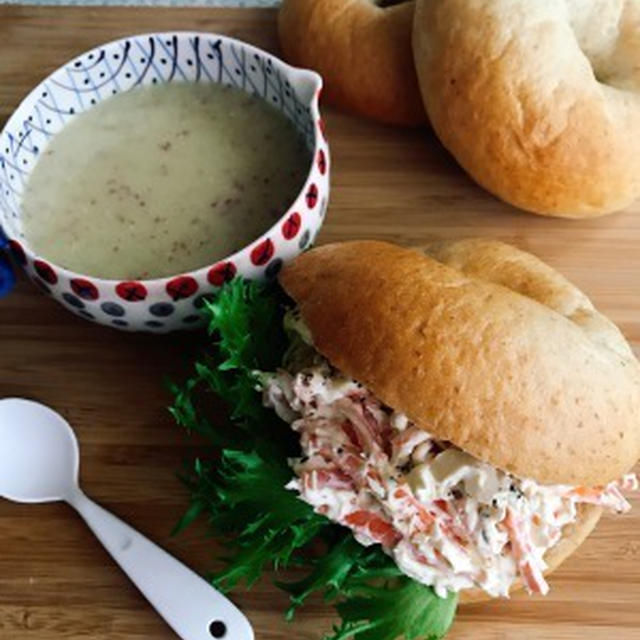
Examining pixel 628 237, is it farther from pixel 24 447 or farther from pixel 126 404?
pixel 24 447

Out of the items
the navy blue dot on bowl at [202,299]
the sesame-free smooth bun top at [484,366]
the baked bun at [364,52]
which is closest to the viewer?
the sesame-free smooth bun top at [484,366]

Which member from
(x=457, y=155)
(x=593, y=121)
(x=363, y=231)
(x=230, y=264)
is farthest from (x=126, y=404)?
(x=593, y=121)

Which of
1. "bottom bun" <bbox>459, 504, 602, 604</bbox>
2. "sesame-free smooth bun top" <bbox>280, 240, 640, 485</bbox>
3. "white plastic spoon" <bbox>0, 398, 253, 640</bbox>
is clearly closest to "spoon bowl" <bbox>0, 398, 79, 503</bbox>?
"white plastic spoon" <bbox>0, 398, 253, 640</bbox>

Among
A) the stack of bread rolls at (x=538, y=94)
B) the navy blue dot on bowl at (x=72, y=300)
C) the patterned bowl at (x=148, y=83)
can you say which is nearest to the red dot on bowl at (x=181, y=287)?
the patterned bowl at (x=148, y=83)

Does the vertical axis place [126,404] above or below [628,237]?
below

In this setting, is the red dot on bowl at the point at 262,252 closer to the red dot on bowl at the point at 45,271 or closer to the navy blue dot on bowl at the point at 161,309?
the navy blue dot on bowl at the point at 161,309

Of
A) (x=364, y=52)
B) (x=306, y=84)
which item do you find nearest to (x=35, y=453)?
(x=306, y=84)
